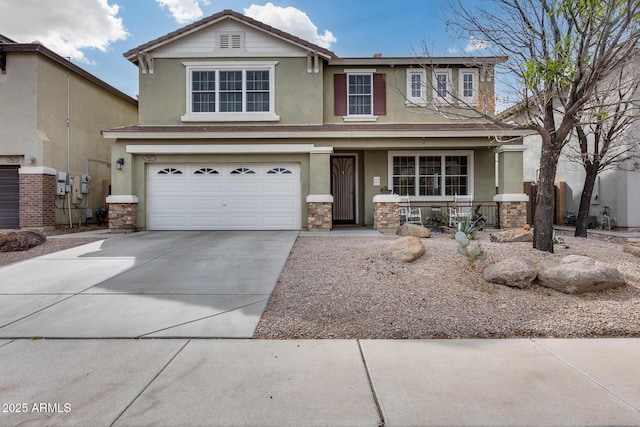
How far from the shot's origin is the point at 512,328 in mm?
3939

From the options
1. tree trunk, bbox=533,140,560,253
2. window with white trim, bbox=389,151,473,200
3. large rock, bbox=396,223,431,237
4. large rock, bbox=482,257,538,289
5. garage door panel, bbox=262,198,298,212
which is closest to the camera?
large rock, bbox=482,257,538,289

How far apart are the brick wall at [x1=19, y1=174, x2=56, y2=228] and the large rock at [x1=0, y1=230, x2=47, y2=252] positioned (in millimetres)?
3470

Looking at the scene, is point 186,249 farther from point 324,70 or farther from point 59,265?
point 324,70

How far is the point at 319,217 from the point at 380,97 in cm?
529

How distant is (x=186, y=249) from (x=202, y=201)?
3.65 m

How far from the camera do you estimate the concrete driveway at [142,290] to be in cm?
→ 404

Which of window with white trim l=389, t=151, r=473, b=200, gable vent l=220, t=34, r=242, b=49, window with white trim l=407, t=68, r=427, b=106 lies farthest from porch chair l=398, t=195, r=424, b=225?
gable vent l=220, t=34, r=242, b=49

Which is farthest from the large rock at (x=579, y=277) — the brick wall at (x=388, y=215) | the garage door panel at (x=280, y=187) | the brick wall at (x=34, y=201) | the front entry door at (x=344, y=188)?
the brick wall at (x=34, y=201)

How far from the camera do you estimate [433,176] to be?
41.7 feet

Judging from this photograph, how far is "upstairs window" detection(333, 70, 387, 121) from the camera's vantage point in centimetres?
1284

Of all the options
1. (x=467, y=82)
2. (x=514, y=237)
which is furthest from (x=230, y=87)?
(x=514, y=237)

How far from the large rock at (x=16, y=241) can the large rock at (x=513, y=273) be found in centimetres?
1011

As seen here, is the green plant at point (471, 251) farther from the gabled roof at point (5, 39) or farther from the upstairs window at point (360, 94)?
the gabled roof at point (5, 39)

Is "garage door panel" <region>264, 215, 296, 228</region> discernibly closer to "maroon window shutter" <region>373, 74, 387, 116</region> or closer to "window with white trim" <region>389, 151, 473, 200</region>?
"window with white trim" <region>389, 151, 473, 200</region>
